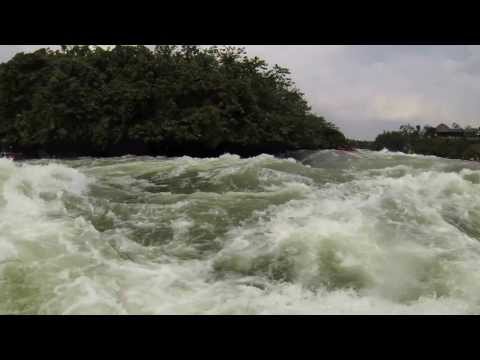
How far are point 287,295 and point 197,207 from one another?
2.43 meters

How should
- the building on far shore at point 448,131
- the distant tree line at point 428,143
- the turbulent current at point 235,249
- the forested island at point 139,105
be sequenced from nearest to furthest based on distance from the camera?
1. the turbulent current at point 235,249
2. the forested island at point 139,105
3. the distant tree line at point 428,143
4. the building on far shore at point 448,131

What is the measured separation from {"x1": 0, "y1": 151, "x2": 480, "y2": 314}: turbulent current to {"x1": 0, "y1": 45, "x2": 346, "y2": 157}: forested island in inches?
437

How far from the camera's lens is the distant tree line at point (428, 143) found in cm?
3422

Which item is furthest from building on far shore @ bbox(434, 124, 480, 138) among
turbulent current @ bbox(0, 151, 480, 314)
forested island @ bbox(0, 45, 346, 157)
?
turbulent current @ bbox(0, 151, 480, 314)

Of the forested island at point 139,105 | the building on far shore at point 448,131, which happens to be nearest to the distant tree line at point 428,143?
the building on far shore at point 448,131

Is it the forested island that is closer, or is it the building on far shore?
the forested island

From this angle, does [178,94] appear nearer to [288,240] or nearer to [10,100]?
[10,100]

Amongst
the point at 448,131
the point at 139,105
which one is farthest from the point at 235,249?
the point at 448,131

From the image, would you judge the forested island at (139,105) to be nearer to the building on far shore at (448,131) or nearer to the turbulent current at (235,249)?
the turbulent current at (235,249)

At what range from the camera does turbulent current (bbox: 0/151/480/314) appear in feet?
11.6

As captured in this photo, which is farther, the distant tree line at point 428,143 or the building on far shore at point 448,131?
the building on far shore at point 448,131

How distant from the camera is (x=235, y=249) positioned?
4625 mm

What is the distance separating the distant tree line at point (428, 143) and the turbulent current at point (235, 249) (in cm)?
2800

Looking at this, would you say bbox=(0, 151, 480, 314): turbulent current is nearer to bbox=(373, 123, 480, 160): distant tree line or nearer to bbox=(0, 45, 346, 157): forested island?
bbox=(0, 45, 346, 157): forested island
